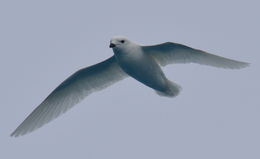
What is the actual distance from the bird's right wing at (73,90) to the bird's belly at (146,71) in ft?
3.89

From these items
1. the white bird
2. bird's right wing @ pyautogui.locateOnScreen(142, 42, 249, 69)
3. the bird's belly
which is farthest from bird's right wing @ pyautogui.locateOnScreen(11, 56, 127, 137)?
bird's right wing @ pyautogui.locateOnScreen(142, 42, 249, 69)

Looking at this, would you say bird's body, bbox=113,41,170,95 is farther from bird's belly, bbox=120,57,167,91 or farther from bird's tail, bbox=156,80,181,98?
bird's tail, bbox=156,80,181,98

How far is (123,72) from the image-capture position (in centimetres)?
1591

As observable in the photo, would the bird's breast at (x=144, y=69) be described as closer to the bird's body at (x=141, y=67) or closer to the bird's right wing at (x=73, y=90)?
the bird's body at (x=141, y=67)

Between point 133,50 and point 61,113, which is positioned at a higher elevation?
point 133,50

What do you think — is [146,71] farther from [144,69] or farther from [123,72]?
[123,72]

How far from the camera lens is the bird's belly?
1439cm

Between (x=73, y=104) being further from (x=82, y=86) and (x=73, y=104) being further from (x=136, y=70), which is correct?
(x=136, y=70)

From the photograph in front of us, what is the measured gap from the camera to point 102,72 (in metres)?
15.8

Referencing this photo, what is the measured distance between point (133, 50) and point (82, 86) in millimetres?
2219

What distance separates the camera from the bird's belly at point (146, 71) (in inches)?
567

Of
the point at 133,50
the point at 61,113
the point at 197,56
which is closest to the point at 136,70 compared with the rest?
the point at 133,50

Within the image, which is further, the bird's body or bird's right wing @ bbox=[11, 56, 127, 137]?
bird's right wing @ bbox=[11, 56, 127, 137]

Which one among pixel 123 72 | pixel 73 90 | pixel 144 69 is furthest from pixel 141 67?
pixel 73 90
